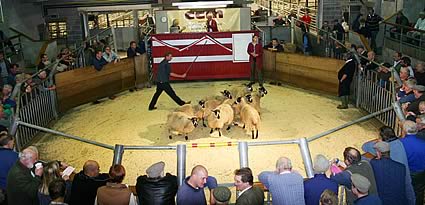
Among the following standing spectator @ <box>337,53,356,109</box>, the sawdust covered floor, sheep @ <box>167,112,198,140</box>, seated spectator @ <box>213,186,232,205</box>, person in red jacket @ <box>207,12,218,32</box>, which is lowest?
→ the sawdust covered floor

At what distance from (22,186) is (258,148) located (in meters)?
5.46

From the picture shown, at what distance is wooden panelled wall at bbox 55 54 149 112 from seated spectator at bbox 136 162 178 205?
8031 millimetres

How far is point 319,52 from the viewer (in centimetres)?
1830

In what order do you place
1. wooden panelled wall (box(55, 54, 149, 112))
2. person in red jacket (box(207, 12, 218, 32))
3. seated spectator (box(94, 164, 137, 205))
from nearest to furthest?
seated spectator (box(94, 164, 137, 205)) < wooden panelled wall (box(55, 54, 149, 112)) < person in red jacket (box(207, 12, 218, 32))

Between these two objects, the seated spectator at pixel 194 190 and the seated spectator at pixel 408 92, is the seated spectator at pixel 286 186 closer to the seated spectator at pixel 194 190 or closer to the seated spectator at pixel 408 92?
the seated spectator at pixel 194 190

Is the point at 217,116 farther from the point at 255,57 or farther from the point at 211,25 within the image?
the point at 211,25

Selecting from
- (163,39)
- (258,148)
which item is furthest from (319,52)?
(258,148)

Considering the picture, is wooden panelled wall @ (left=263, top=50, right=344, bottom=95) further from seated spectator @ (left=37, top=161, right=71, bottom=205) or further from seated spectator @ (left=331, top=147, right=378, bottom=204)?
seated spectator @ (left=37, top=161, right=71, bottom=205)

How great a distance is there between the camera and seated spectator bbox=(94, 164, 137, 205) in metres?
5.11

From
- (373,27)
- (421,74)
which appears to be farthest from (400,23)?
(421,74)

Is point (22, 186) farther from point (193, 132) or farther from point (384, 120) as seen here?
point (384, 120)

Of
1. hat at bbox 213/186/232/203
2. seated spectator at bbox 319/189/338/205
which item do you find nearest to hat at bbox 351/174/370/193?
seated spectator at bbox 319/189/338/205

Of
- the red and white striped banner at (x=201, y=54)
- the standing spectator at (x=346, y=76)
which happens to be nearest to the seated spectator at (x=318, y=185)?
the standing spectator at (x=346, y=76)

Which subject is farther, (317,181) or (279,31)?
(279,31)
